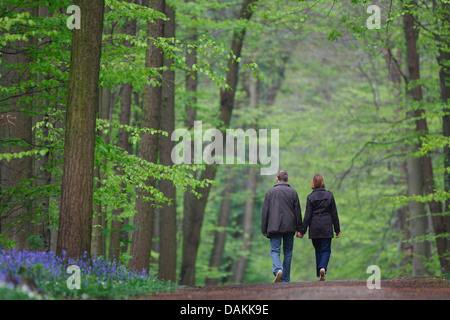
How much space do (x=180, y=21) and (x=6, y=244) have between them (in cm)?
1119

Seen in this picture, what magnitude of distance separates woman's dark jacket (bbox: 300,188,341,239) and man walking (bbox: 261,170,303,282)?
24 cm

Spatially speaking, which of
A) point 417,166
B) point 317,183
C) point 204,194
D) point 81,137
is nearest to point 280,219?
point 317,183

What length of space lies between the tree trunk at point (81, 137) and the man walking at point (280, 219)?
4.18 m

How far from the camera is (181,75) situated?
27.9 meters

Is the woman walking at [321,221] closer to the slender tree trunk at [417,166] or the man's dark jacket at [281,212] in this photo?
the man's dark jacket at [281,212]

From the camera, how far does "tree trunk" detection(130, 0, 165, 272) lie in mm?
12750

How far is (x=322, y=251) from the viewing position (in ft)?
40.4

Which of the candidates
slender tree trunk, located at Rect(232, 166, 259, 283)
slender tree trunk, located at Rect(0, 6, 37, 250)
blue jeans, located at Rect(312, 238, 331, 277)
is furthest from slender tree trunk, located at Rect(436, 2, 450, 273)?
slender tree trunk, located at Rect(232, 166, 259, 283)

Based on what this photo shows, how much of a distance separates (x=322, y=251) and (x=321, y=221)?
0.63m

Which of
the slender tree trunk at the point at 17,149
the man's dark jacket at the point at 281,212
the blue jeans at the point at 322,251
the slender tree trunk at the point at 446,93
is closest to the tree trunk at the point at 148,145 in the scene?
the slender tree trunk at the point at 17,149

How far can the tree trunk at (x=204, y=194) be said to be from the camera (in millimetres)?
19547

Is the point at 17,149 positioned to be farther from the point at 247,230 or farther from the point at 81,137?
the point at 247,230
